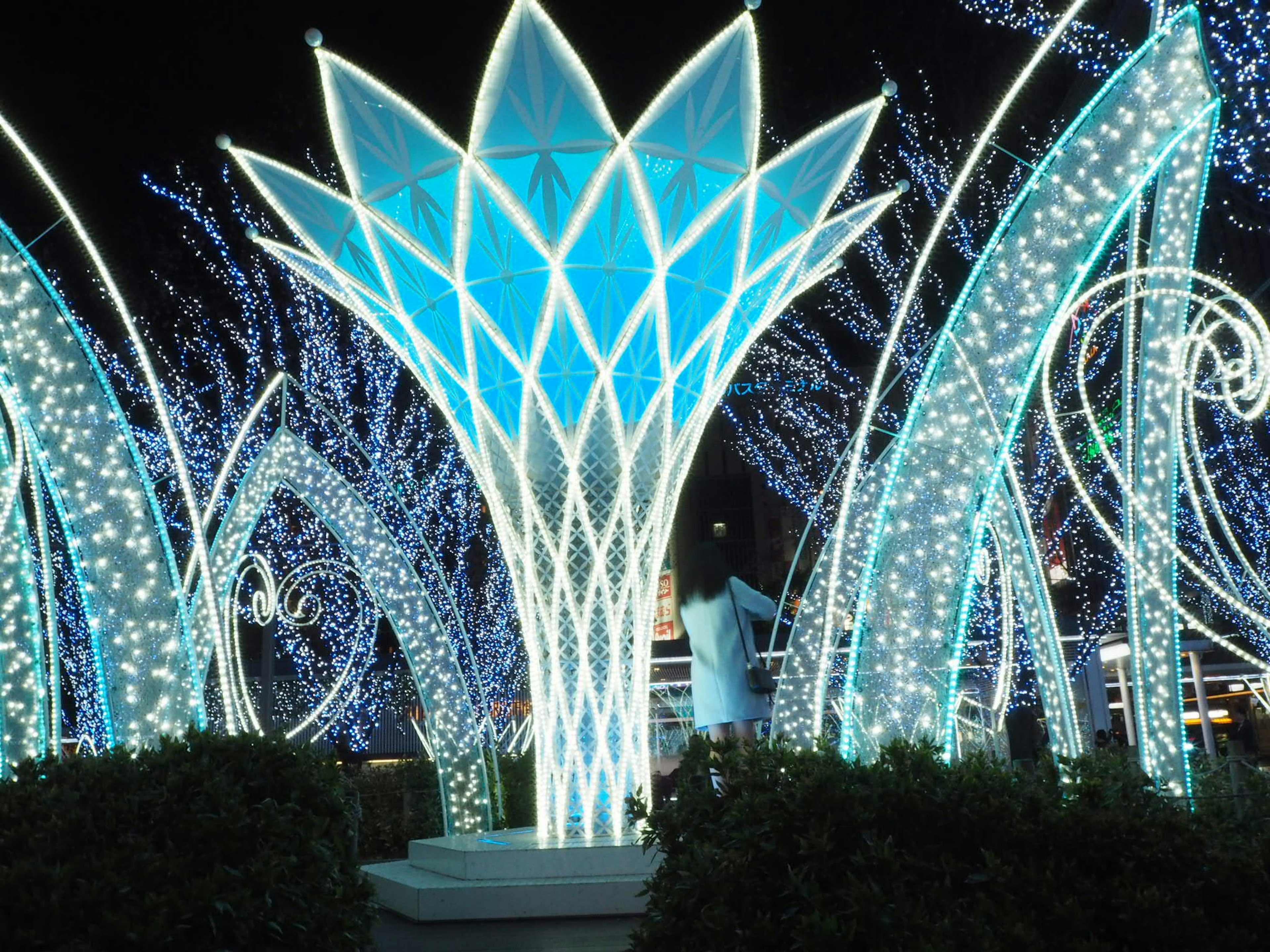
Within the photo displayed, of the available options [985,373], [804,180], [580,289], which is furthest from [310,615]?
[985,373]

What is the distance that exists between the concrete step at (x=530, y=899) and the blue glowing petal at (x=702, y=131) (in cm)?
419

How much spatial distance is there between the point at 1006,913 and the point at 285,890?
2.55m

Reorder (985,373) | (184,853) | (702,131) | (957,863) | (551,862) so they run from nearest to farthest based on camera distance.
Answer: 1. (957,863)
2. (184,853)
3. (985,373)
4. (551,862)
5. (702,131)

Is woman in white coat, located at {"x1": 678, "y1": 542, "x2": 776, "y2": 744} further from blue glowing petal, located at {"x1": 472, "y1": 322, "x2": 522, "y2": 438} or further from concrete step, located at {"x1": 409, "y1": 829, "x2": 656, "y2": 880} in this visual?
blue glowing petal, located at {"x1": 472, "y1": 322, "x2": 522, "y2": 438}

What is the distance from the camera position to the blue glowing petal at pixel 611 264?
24.5ft

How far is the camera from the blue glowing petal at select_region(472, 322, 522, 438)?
320 inches

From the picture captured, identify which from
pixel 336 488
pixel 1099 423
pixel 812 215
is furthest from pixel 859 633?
pixel 1099 423

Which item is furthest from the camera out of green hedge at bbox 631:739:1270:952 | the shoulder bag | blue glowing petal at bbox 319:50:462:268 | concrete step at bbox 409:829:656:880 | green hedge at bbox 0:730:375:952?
the shoulder bag

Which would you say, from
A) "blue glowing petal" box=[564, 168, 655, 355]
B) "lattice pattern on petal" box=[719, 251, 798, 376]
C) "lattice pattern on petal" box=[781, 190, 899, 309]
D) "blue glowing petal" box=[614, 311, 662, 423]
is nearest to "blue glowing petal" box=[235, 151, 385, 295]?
"blue glowing petal" box=[564, 168, 655, 355]

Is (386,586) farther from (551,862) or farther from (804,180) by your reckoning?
(804,180)

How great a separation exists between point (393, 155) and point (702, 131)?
2.04 metres

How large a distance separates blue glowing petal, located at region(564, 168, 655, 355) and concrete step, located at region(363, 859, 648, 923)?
11.8 ft

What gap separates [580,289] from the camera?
25.7 ft

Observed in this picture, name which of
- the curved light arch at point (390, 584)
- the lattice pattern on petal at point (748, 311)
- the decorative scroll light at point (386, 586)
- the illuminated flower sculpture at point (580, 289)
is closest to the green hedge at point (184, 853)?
the illuminated flower sculpture at point (580, 289)
